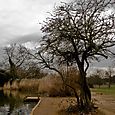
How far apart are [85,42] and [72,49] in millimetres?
2073

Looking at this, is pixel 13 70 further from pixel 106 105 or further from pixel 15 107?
pixel 106 105

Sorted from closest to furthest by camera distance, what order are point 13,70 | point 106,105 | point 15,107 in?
point 106,105 → point 15,107 → point 13,70

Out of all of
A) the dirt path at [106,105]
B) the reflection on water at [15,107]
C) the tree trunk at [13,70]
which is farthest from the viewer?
the tree trunk at [13,70]

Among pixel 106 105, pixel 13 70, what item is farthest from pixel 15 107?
pixel 13 70

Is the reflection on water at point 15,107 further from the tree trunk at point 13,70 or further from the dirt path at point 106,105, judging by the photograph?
the tree trunk at point 13,70

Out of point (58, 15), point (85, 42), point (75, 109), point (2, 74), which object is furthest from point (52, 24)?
point (2, 74)

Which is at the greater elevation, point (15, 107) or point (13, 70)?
point (13, 70)

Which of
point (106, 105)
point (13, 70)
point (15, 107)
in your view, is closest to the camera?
point (106, 105)

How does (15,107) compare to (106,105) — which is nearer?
(106,105)

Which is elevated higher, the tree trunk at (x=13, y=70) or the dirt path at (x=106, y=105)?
the tree trunk at (x=13, y=70)

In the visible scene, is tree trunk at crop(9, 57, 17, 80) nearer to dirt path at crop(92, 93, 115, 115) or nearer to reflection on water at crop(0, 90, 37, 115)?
reflection on water at crop(0, 90, 37, 115)

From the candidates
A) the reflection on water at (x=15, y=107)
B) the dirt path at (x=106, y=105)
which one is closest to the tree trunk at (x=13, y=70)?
the reflection on water at (x=15, y=107)

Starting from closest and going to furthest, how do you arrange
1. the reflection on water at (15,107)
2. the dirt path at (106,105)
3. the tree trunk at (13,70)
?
the dirt path at (106,105)
the reflection on water at (15,107)
the tree trunk at (13,70)

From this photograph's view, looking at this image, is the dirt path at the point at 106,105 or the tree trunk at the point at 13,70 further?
the tree trunk at the point at 13,70
